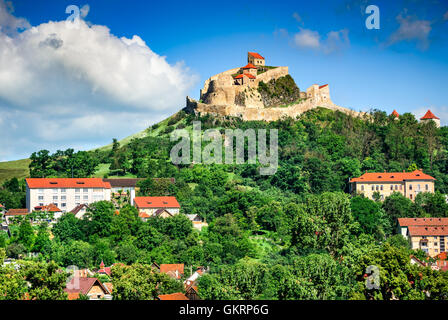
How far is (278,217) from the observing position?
60906 millimetres

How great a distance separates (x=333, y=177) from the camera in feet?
247

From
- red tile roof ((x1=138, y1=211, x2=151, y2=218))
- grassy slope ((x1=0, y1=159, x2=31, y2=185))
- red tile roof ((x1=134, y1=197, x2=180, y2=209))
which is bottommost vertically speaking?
red tile roof ((x1=138, y1=211, x2=151, y2=218))

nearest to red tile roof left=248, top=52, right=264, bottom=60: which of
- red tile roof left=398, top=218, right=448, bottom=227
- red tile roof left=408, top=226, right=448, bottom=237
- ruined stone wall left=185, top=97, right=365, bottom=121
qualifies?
ruined stone wall left=185, top=97, right=365, bottom=121

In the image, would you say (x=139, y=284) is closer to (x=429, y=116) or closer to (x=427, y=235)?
(x=427, y=235)

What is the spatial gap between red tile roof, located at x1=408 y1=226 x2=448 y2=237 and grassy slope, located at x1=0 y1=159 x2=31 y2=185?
5229cm

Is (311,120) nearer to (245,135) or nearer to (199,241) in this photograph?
(245,135)

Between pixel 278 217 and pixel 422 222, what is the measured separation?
50.7 feet

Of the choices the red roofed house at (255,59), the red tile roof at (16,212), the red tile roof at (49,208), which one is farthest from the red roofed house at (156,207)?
the red roofed house at (255,59)

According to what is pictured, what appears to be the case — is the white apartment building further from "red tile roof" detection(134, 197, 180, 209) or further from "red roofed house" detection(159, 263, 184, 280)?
"red roofed house" detection(159, 263, 184, 280)

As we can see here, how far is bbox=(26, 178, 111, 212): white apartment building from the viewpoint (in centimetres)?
6069
